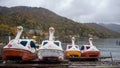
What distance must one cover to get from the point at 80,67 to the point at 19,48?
282 inches

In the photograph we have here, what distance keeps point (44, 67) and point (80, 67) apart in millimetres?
3744

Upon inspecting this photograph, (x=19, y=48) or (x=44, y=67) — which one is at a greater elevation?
(x=19, y=48)

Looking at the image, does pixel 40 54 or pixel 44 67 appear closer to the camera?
pixel 44 67

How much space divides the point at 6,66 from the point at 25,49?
4164mm

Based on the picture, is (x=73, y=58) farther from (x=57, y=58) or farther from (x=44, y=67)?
(x=44, y=67)

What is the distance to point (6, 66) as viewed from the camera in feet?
98.3

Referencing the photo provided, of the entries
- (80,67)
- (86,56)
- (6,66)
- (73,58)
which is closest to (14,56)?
(6,66)

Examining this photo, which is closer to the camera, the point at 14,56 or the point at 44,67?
the point at 44,67

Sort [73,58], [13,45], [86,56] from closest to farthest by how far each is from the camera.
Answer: [13,45] → [73,58] → [86,56]

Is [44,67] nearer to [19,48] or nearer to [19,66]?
[19,66]

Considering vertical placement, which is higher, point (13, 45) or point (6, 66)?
point (13, 45)

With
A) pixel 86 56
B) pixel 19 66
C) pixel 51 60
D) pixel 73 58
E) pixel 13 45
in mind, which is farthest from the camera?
pixel 86 56

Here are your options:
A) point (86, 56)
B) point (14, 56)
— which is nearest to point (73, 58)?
point (86, 56)

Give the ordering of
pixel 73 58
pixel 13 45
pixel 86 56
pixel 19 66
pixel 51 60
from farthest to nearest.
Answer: pixel 86 56, pixel 73 58, pixel 51 60, pixel 13 45, pixel 19 66
